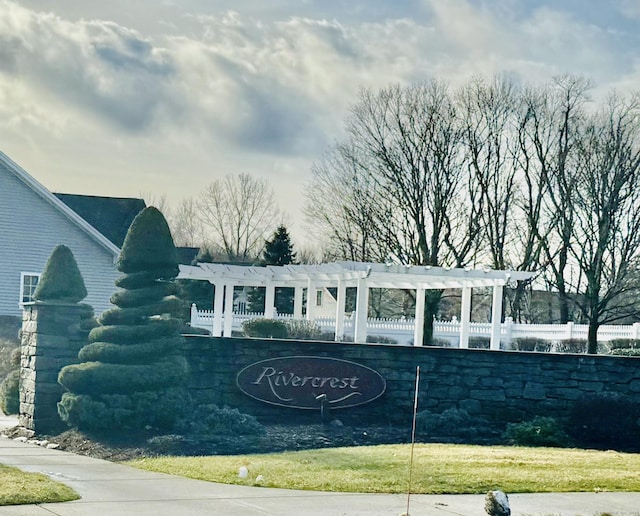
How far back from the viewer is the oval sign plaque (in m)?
17.3

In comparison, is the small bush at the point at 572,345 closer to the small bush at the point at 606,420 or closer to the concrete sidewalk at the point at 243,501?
the small bush at the point at 606,420

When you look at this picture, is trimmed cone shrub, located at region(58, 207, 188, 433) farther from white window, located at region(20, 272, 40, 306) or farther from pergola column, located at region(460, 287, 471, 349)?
white window, located at region(20, 272, 40, 306)

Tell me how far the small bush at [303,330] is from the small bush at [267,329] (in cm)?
58

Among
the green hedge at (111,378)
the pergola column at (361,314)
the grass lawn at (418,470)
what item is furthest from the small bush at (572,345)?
the green hedge at (111,378)

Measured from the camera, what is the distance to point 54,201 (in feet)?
114

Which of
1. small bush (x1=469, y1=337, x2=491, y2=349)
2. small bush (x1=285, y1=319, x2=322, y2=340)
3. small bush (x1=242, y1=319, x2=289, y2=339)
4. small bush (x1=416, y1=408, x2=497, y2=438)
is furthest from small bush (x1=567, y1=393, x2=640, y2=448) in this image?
small bush (x1=469, y1=337, x2=491, y2=349)

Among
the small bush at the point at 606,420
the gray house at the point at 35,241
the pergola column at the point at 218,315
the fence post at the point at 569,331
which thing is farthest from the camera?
the fence post at the point at 569,331

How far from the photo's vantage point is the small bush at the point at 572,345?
37031mm

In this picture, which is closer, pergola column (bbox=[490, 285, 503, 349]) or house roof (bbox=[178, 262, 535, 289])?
house roof (bbox=[178, 262, 535, 289])

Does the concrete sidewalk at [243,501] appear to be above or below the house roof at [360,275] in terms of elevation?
below

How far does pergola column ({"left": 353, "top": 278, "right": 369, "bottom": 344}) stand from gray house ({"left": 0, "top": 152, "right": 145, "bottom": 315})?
477 inches

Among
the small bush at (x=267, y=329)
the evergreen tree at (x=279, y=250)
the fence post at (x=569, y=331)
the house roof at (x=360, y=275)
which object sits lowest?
the small bush at (x=267, y=329)

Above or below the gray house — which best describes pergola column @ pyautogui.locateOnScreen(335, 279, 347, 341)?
below

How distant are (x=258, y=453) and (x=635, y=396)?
674 centimetres
